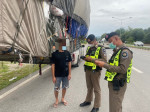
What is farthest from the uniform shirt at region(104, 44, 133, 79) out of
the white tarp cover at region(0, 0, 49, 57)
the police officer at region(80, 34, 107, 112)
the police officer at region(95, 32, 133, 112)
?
the white tarp cover at region(0, 0, 49, 57)

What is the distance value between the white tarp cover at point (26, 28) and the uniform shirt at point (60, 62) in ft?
1.68

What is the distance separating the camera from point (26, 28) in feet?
13.0

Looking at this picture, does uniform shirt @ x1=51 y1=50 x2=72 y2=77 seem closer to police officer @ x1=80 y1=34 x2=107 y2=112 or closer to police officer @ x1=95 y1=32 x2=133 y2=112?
police officer @ x1=80 y1=34 x2=107 y2=112

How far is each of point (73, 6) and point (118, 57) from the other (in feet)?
11.9

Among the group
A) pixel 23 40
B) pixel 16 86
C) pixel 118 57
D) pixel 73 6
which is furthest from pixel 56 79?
pixel 73 6

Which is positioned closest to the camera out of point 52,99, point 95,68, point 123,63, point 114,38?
point 123,63

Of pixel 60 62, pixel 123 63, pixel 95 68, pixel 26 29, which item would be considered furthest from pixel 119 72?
pixel 26 29

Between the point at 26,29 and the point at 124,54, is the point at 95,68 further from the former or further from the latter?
the point at 26,29

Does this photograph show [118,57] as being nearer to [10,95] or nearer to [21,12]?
[21,12]

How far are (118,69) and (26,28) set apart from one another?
2479 mm

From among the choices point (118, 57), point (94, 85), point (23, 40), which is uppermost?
point (23, 40)

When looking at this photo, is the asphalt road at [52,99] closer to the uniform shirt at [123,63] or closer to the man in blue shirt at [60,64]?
the man in blue shirt at [60,64]

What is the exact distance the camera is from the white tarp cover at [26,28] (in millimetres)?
3512

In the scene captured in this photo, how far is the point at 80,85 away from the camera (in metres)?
6.23
